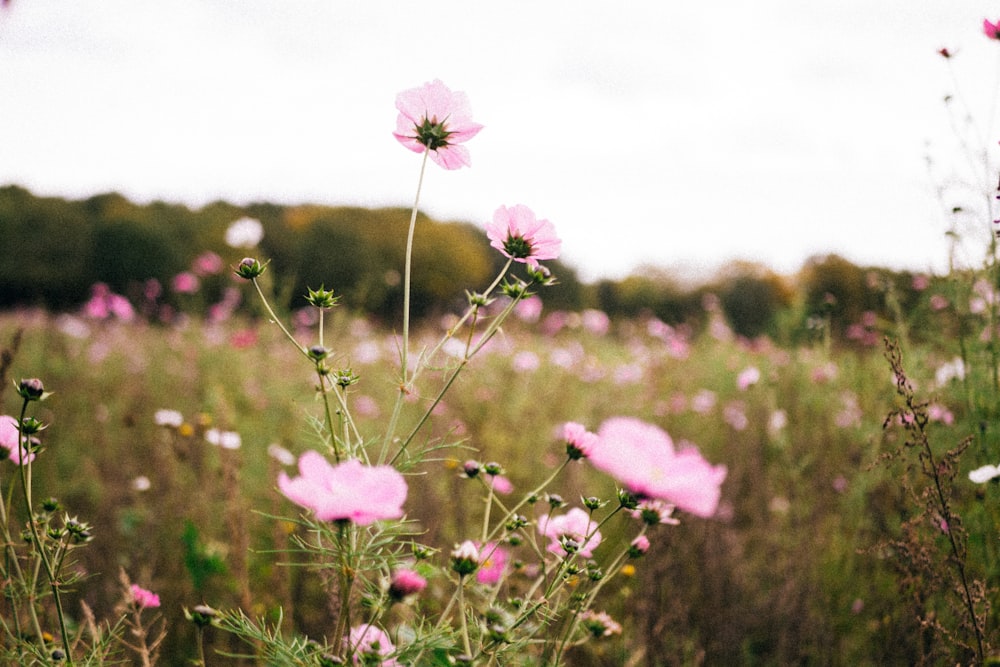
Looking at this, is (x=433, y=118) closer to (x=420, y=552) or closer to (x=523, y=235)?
(x=523, y=235)

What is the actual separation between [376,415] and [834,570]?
247cm

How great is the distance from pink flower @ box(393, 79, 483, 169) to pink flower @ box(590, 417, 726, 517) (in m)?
0.51

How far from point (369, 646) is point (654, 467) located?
452mm

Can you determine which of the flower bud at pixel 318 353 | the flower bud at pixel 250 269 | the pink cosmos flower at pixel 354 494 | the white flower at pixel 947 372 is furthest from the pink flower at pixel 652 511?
the white flower at pixel 947 372

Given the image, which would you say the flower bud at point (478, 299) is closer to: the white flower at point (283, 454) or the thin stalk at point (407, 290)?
the thin stalk at point (407, 290)

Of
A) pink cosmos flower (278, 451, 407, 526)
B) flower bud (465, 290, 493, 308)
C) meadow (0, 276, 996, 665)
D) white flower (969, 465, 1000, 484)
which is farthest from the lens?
meadow (0, 276, 996, 665)

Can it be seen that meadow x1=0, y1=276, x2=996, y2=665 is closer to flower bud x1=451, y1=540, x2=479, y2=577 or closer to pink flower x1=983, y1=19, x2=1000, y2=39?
flower bud x1=451, y1=540, x2=479, y2=577

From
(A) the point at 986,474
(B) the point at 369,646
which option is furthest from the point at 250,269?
(A) the point at 986,474

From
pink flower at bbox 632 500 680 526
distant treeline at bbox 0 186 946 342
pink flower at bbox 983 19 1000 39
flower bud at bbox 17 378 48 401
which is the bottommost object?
distant treeline at bbox 0 186 946 342

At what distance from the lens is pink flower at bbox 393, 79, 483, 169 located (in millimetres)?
902

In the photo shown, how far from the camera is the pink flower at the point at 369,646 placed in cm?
70

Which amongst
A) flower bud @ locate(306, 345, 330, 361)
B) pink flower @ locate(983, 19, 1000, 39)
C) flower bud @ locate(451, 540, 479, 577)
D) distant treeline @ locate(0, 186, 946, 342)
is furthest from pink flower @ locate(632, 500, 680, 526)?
distant treeline @ locate(0, 186, 946, 342)

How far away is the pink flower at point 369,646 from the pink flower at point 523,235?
0.53 meters

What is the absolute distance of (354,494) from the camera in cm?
60
